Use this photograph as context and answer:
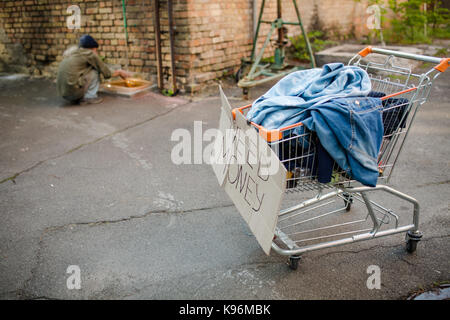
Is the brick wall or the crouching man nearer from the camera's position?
the crouching man

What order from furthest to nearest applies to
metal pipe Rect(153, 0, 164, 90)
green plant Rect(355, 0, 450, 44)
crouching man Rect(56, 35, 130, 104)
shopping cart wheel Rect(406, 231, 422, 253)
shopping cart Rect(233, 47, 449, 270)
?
green plant Rect(355, 0, 450, 44)
metal pipe Rect(153, 0, 164, 90)
crouching man Rect(56, 35, 130, 104)
shopping cart wheel Rect(406, 231, 422, 253)
shopping cart Rect(233, 47, 449, 270)

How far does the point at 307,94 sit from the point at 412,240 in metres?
1.28

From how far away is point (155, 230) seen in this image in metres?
3.18

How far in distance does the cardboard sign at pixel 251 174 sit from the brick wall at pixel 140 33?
4122 mm

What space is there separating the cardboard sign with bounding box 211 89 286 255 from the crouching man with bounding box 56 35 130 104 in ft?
13.8

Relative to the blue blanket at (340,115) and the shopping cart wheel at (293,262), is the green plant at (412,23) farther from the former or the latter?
the shopping cart wheel at (293,262)

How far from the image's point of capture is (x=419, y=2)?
907 centimetres

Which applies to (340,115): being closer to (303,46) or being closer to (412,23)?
(303,46)

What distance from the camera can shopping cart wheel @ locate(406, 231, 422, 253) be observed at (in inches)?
110

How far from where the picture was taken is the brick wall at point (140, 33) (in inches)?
262

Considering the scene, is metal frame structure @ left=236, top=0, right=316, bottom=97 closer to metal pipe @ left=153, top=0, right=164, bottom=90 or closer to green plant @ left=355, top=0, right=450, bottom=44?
metal pipe @ left=153, top=0, right=164, bottom=90

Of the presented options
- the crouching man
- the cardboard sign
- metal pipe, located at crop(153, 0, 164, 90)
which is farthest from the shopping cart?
the crouching man

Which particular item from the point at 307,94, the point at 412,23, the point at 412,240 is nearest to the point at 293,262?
the point at 412,240
